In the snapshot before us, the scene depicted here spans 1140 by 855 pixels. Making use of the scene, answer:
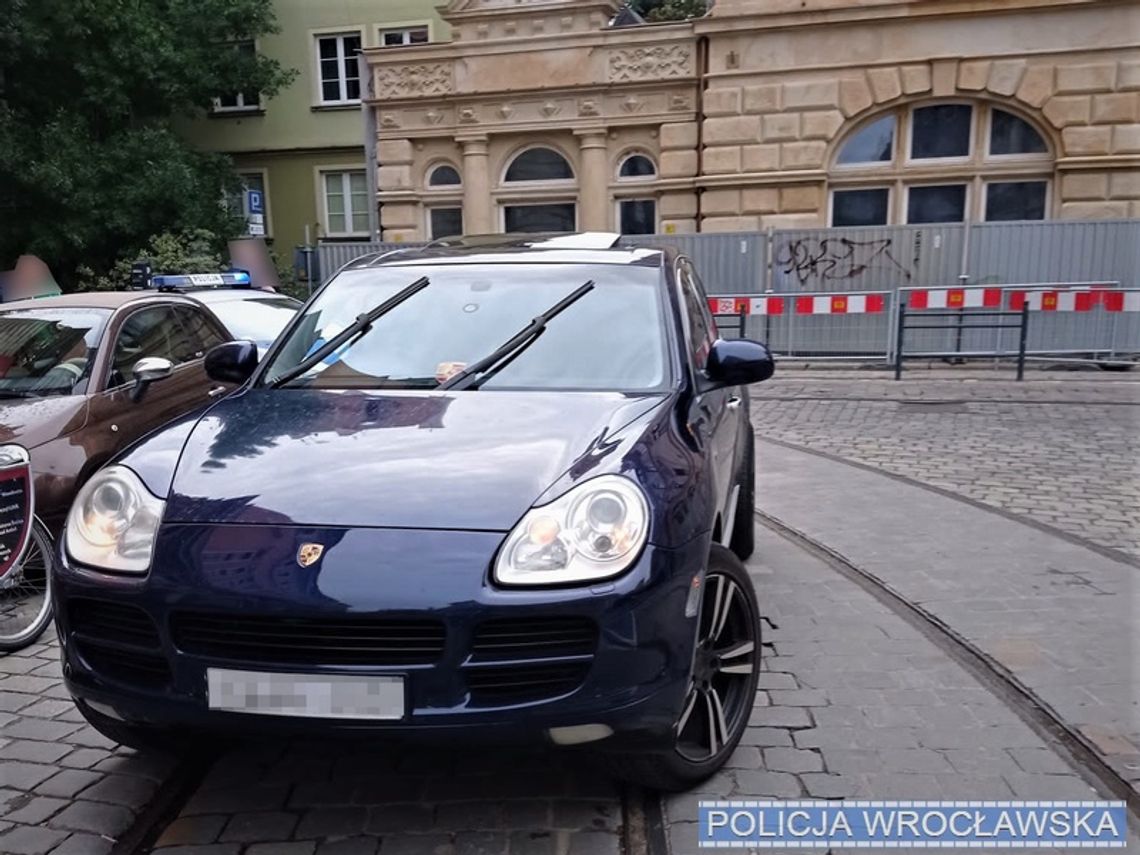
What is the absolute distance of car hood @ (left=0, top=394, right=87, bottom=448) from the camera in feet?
16.6

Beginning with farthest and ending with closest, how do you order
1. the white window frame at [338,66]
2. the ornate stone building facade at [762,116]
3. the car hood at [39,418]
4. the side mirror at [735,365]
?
the white window frame at [338,66] < the ornate stone building facade at [762,116] < the car hood at [39,418] < the side mirror at [735,365]

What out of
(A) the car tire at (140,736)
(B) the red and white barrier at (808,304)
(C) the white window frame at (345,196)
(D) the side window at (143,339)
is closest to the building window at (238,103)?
(C) the white window frame at (345,196)

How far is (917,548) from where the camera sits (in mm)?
5820

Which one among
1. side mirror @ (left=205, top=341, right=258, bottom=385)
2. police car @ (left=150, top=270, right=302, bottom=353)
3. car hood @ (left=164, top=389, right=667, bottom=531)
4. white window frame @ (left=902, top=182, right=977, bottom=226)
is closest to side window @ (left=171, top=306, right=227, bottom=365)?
police car @ (left=150, top=270, right=302, bottom=353)

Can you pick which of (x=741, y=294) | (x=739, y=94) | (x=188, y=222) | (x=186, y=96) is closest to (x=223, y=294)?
(x=741, y=294)

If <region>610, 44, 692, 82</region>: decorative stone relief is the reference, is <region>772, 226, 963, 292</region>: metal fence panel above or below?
below

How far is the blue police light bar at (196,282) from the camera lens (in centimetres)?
830

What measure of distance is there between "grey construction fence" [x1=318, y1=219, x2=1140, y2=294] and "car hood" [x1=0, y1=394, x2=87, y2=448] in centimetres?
980

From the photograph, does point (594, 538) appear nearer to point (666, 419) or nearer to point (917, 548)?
point (666, 419)

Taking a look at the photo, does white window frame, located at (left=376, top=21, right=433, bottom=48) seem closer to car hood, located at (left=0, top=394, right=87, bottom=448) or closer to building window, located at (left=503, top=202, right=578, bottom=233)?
building window, located at (left=503, top=202, right=578, bottom=233)

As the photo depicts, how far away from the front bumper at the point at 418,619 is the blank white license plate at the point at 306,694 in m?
0.02

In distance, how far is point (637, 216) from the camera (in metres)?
19.8

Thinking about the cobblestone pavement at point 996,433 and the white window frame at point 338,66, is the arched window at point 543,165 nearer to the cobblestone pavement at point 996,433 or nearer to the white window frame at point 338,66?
the white window frame at point 338,66

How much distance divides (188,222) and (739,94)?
506 inches
